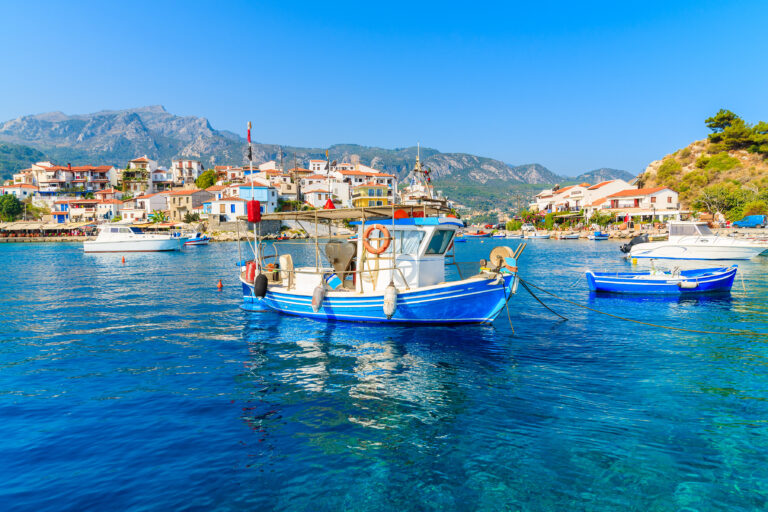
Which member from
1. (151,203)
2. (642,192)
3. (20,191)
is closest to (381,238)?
(642,192)

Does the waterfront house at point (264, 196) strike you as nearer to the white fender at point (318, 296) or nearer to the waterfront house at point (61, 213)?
the waterfront house at point (61, 213)

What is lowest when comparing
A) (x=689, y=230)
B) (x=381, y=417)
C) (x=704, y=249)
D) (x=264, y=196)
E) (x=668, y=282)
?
(x=381, y=417)

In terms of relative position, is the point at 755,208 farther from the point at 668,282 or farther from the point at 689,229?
the point at 668,282

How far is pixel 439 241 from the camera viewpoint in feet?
52.5

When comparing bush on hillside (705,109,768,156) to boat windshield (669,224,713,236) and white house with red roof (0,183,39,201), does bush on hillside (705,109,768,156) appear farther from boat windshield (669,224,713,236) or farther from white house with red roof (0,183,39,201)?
white house with red roof (0,183,39,201)

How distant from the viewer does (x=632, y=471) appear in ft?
23.1

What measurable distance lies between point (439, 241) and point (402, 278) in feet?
6.49

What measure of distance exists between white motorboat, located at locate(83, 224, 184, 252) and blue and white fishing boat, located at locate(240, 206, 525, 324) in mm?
49643

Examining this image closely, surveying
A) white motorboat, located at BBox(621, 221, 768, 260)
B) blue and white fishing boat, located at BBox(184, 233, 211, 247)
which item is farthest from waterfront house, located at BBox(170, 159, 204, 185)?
white motorboat, located at BBox(621, 221, 768, 260)

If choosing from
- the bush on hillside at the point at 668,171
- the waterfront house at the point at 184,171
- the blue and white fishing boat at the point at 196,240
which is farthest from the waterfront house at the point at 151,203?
the bush on hillside at the point at 668,171

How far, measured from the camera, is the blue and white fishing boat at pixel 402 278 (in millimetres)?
15008

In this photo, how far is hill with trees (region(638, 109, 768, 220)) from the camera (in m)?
71.2

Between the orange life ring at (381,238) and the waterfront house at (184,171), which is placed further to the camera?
the waterfront house at (184,171)

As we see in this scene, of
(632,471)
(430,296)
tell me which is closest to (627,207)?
(430,296)
